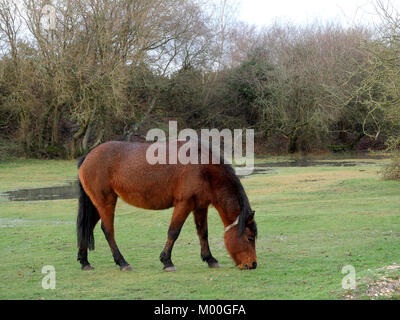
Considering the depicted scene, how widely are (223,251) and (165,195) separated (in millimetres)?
1995

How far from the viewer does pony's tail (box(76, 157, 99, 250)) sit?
8.50 meters

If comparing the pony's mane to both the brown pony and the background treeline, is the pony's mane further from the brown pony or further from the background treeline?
the background treeline

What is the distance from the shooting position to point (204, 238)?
8281 mm

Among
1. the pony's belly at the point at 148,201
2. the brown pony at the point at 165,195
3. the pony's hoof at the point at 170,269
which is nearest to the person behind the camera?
the brown pony at the point at 165,195

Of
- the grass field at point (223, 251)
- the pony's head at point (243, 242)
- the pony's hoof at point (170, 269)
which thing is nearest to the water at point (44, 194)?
the grass field at point (223, 251)

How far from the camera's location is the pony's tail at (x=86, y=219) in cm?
850

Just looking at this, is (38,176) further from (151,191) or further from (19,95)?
(151,191)

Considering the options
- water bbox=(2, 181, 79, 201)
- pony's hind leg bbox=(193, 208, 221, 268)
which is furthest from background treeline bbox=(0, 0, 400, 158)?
pony's hind leg bbox=(193, 208, 221, 268)

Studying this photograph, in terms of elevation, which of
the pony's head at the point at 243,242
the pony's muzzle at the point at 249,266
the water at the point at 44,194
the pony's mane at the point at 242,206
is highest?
the pony's mane at the point at 242,206

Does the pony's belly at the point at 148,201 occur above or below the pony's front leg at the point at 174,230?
above

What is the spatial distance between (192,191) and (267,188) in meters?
14.1

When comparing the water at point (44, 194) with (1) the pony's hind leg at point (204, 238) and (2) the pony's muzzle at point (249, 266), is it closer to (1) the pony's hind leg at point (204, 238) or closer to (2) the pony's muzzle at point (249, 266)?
(1) the pony's hind leg at point (204, 238)

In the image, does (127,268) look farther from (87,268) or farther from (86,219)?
(86,219)

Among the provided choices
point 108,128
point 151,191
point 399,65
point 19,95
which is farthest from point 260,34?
point 151,191
